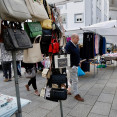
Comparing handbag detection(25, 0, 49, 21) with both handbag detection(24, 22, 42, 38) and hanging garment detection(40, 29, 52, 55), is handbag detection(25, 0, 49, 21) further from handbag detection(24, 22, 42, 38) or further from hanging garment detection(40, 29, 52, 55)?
hanging garment detection(40, 29, 52, 55)

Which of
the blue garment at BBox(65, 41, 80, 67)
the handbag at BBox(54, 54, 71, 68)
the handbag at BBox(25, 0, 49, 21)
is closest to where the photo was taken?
the handbag at BBox(25, 0, 49, 21)

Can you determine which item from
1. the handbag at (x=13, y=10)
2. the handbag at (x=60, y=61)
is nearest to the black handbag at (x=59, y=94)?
the handbag at (x=60, y=61)

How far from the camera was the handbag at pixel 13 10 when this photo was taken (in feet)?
4.47

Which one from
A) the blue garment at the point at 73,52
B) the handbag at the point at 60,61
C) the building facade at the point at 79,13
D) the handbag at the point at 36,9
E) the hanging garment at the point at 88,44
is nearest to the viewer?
the handbag at the point at 36,9

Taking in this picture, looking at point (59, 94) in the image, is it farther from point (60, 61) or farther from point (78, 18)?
point (78, 18)

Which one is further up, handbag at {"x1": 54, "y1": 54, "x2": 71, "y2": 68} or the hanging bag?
the hanging bag

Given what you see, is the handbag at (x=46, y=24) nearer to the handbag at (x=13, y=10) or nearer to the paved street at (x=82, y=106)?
the handbag at (x=13, y=10)

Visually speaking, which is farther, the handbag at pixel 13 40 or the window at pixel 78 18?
the window at pixel 78 18

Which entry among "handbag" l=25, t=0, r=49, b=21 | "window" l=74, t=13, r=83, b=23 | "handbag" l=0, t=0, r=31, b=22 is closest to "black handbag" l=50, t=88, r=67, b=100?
"handbag" l=25, t=0, r=49, b=21

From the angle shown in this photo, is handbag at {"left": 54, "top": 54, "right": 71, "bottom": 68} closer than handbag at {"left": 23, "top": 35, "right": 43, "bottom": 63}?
No

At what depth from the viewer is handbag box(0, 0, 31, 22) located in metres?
1.36

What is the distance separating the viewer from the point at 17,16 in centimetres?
147

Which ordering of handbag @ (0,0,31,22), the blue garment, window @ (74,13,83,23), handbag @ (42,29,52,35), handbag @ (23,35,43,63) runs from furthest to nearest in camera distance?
window @ (74,13,83,23) → the blue garment → handbag @ (42,29,52,35) → handbag @ (23,35,43,63) → handbag @ (0,0,31,22)

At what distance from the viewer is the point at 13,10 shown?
4.69 ft
